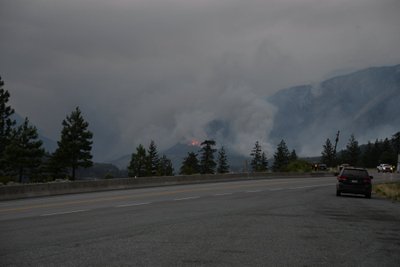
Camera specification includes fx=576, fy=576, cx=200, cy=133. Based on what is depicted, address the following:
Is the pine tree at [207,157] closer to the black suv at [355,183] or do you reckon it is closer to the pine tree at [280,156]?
the pine tree at [280,156]

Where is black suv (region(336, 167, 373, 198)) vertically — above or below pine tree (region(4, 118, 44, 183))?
below

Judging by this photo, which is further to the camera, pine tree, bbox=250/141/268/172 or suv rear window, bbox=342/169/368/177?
pine tree, bbox=250/141/268/172

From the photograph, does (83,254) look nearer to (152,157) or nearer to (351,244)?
(351,244)

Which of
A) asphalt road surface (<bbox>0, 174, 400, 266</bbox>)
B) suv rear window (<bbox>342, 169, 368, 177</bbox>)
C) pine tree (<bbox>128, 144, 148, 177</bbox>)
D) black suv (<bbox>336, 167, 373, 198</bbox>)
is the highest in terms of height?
pine tree (<bbox>128, 144, 148, 177</bbox>)

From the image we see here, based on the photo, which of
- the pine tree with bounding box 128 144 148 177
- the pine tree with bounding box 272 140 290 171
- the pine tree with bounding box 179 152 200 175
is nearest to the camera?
the pine tree with bounding box 128 144 148 177

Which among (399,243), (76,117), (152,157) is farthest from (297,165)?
(399,243)

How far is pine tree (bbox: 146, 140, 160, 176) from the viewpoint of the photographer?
142125mm

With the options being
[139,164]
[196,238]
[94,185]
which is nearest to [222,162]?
[139,164]

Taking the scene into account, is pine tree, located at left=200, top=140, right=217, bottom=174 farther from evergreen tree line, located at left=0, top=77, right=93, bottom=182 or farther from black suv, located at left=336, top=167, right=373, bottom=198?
black suv, located at left=336, top=167, right=373, bottom=198

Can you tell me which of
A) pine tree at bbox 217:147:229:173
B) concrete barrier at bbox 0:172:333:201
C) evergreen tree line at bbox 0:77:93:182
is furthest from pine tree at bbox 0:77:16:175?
pine tree at bbox 217:147:229:173

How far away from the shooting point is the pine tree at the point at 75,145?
9788 centimetres

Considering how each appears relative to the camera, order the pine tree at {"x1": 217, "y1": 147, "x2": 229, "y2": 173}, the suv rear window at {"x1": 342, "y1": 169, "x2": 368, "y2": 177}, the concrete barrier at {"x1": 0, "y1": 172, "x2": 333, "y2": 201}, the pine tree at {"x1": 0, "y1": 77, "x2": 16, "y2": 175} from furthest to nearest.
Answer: the pine tree at {"x1": 217, "y1": 147, "x2": 229, "y2": 173}
the pine tree at {"x1": 0, "y1": 77, "x2": 16, "y2": 175}
the suv rear window at {"x1": 342, "y1": 169, "x2": 368, "y2": 177}
the concrete barrier at {"x1": 0, "y1": 172, "x2": 333, "y2": 201}

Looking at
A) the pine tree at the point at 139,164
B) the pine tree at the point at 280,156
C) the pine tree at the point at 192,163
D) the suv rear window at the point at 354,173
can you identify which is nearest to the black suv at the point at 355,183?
the suv rear window at the point at 354,173

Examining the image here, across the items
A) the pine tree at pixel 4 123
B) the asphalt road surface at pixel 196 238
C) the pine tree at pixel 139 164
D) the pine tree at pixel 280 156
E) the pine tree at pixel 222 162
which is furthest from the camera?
the pine tree at pixel 280 156
